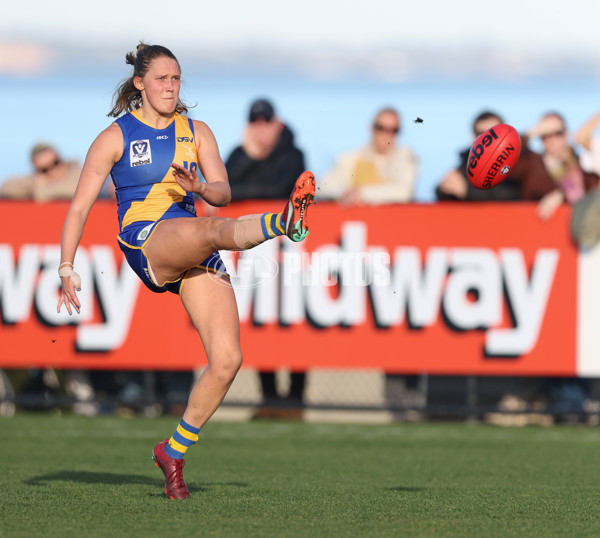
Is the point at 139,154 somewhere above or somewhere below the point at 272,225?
above

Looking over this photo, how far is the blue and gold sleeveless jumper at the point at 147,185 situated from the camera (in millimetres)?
5965

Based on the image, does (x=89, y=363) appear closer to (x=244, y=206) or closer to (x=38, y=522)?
(x=244, y=206)

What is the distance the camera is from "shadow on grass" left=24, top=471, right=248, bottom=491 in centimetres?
655

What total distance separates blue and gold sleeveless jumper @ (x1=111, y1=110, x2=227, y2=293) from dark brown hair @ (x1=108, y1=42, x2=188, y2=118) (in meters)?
0.16

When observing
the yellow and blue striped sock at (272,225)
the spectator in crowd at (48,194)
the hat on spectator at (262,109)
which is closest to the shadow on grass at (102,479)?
the yellow and blue striped sock at (272,225)

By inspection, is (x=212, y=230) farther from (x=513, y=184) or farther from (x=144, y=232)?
(x=513, y=184)

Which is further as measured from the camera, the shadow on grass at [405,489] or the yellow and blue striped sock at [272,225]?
the shadow on grass at [405,489]

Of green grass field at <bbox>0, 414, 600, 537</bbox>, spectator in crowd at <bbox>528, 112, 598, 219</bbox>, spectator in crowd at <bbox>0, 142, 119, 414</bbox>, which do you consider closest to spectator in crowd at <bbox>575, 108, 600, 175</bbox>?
spectator in crowd at <bbox>528, 112, 598, 219</bbox>

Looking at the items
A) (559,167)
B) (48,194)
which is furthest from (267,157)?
(559,167)

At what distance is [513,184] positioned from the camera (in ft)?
36.0

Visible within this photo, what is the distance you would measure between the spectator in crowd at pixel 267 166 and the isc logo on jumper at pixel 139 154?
5147mm

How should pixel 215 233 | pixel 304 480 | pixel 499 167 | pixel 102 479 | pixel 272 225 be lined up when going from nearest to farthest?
pixel 272 225 < pixel 215 233 < pixel 499 167 < pixel 102 479 < pixel 304 480

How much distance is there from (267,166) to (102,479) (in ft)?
17.2

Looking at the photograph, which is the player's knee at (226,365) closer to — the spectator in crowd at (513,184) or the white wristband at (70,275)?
the white wristband at (70,275)
